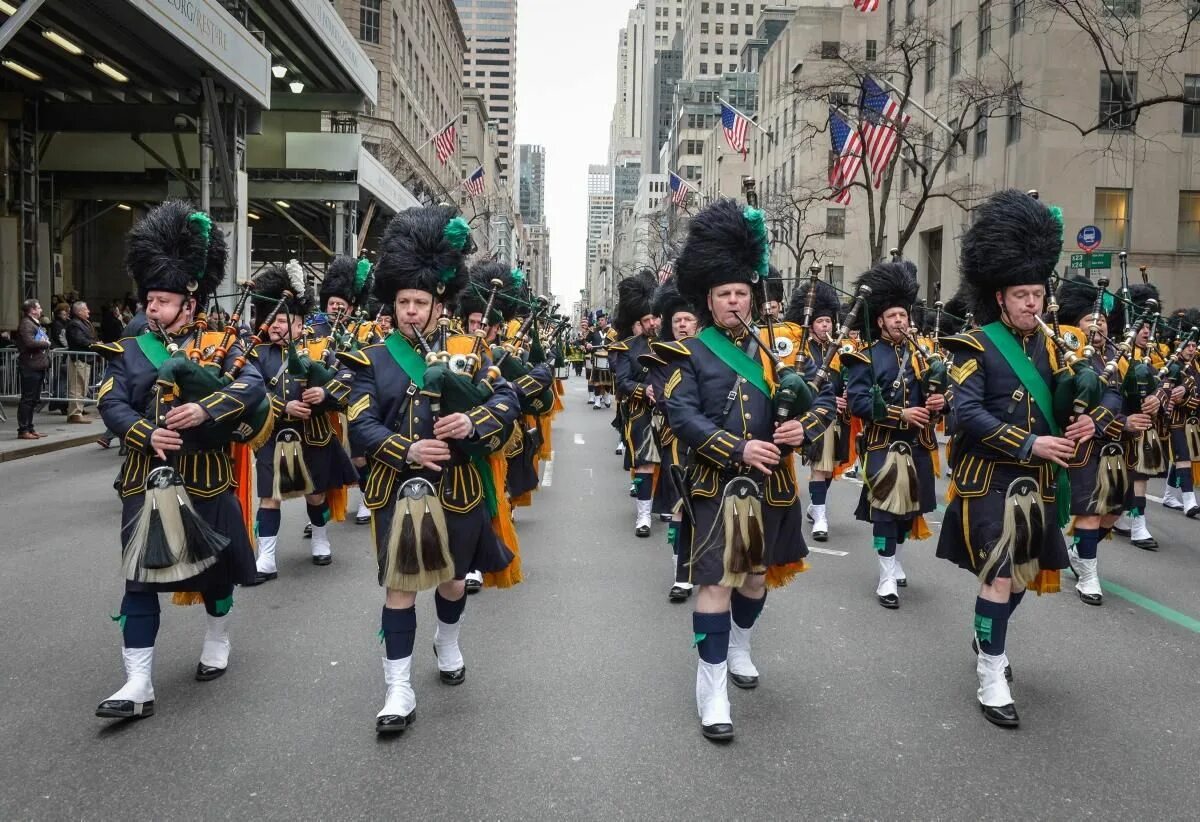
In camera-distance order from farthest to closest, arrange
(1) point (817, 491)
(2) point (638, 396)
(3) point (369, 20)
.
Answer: (3) point (369, 20)
(2) point (638, 396)
(1) point (817, 491)

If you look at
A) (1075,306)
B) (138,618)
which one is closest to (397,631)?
(138,618)

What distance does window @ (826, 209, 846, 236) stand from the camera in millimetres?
55000

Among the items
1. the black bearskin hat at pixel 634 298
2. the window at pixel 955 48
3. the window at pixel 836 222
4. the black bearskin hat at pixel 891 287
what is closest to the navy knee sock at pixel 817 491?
the black bearskin hat at pixel 891 287

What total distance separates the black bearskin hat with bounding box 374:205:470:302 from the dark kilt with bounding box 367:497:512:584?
102 centimetres

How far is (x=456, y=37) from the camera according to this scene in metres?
79.9

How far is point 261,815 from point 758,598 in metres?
2.35

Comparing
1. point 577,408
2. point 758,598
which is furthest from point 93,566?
point 577,408

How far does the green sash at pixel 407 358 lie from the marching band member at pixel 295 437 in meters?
2.67

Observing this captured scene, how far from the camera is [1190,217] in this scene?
95.5 ft

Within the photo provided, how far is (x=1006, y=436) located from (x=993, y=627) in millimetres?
880

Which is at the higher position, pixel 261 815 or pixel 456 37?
pixel 456 37

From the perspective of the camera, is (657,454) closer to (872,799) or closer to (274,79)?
(872,799)

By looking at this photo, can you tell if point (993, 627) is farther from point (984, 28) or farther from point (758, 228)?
point (984, 28)

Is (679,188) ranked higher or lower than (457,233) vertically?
higher
